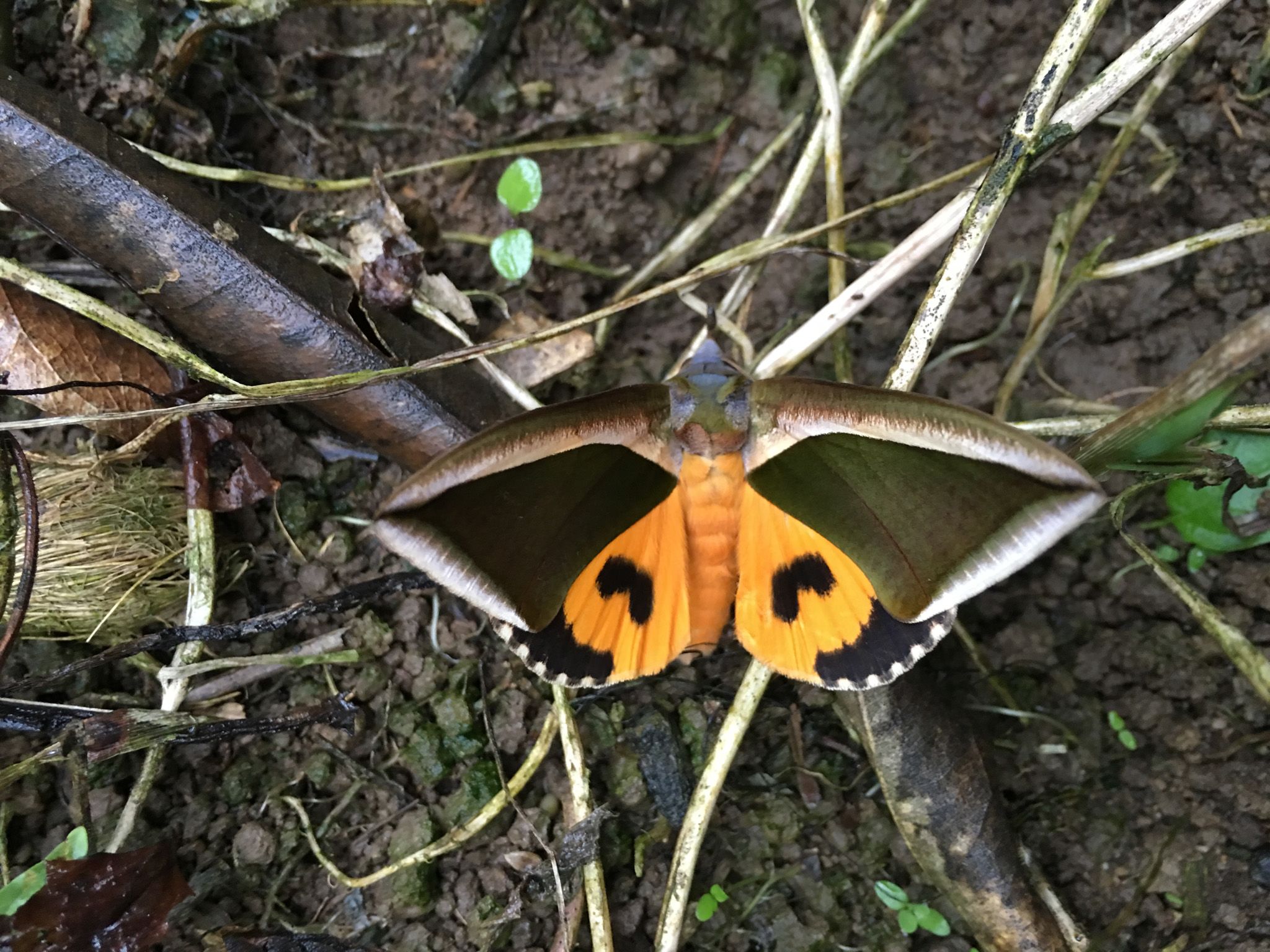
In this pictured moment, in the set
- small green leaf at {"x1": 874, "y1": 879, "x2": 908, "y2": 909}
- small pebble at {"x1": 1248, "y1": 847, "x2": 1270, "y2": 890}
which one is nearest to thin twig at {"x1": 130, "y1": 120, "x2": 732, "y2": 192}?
small green leaf at {"x1": 874, "y1": 879, "x2": 908, "y2": 909}

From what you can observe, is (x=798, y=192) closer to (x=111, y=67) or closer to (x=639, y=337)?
(x=639, y=337)

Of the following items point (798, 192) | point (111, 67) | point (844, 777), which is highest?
point (111, 67)

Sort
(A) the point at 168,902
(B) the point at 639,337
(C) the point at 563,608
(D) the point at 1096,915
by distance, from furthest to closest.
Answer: (B) the point at 639,337
(D) the point at 1096,915
(A) the point at 168,902
(C) the point at 563,608

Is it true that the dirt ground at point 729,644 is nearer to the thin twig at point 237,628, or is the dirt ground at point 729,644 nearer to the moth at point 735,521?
the thin twig at point 237,628


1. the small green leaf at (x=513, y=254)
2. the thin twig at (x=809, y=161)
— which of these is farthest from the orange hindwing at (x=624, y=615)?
the small green leaf at (x=513, y=254)

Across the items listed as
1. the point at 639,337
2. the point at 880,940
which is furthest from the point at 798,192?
the point at 880,940

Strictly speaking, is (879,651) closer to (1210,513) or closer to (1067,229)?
(1210,513)

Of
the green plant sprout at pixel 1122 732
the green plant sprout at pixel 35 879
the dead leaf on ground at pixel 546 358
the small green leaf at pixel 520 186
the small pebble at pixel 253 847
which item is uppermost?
the small green leaf at pixel 520 186
